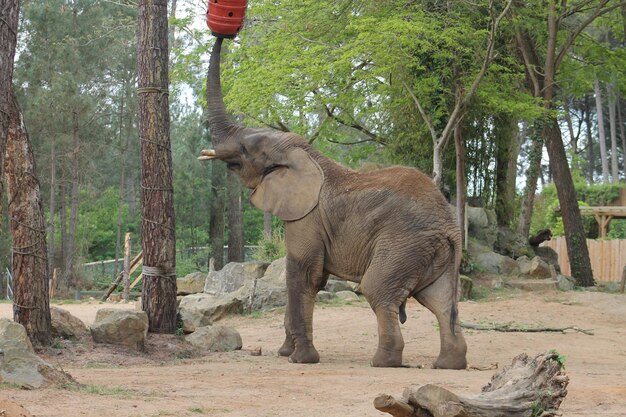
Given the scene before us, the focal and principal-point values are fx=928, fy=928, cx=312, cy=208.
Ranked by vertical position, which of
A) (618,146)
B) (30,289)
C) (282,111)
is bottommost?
(30,289)

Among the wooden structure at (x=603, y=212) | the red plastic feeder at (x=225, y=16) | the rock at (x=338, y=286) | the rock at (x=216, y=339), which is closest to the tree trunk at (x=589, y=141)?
the wooden structure at (x=603, y=212)

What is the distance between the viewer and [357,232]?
1083 centimetres

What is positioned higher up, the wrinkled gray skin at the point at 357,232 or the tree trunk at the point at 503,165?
the tree trunk at the point at 503,165

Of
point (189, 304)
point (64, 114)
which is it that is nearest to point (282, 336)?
point (189, 304)

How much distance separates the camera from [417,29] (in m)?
18.6

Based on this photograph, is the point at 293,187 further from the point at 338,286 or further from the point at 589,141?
the point at 589,141

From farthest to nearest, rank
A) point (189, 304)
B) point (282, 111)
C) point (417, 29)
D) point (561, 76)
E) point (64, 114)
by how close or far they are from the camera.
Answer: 1. point (64, 114)
2. point (561, 76)
3. point (282, 111)
4. point (417, 29)
5. point (189, 304)

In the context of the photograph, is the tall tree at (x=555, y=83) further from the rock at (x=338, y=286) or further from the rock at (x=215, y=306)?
the rock at (x=215, y=306)

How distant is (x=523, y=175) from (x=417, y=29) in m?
50.6

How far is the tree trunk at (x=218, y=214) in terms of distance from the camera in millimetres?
36375

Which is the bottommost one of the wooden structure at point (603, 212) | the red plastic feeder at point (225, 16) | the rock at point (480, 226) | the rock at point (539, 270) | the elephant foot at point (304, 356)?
the elephant foot at point (304, 356)

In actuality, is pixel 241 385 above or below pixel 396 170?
below

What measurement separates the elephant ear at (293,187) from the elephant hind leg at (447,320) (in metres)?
1.72

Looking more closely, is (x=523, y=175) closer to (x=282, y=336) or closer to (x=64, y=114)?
(x=64, y=114)
